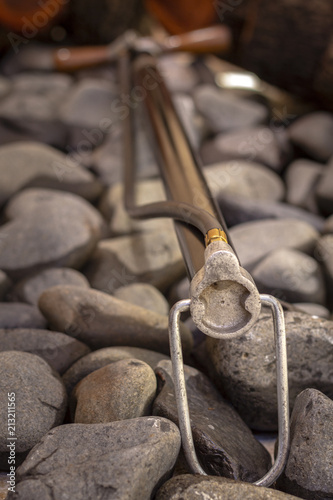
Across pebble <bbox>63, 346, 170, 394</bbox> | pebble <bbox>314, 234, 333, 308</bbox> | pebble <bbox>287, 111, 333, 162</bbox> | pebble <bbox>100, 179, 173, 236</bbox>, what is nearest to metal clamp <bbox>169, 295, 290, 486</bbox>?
pebble <bbox>63, 346, 170, 394</bbox>

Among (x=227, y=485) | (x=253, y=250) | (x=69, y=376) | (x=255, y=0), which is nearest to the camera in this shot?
(x=227, y=485)

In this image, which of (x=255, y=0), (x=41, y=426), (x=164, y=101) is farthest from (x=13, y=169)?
(x=255, y=0)

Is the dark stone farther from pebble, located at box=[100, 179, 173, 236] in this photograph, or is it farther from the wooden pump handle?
the wooden pump handle

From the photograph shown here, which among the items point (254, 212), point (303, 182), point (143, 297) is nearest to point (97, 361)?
point (143, 297)

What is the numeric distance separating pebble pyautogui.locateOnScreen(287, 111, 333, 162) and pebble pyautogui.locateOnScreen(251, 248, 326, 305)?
1104 millimetres

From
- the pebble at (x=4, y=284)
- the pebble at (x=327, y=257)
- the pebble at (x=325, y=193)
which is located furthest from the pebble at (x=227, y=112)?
the pebble at (x=4, y=284)

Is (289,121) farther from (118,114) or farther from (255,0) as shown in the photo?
(118,114)

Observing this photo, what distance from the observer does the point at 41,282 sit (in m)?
1.91

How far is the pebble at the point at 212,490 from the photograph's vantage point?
1038 millimetres

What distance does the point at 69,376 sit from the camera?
143cm

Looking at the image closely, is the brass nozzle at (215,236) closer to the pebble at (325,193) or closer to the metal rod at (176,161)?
the metal rod at (176,161)

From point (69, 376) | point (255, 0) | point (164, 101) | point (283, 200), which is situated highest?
point (255, 0)

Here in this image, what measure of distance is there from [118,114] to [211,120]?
597 mm
